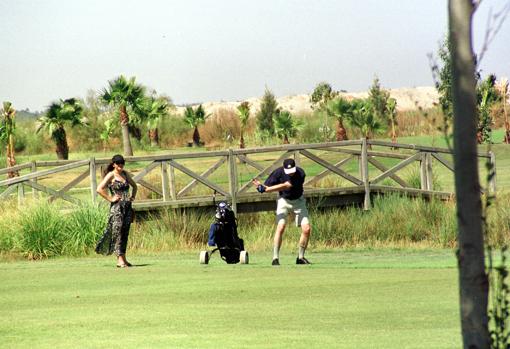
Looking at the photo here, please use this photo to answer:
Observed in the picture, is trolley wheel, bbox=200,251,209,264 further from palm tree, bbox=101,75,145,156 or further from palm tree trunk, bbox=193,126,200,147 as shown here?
palm tree trunk, bbox=193,126,200,147

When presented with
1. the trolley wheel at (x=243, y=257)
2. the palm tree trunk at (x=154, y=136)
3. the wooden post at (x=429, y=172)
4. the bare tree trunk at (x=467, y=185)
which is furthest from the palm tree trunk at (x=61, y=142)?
the bare tree trunk at (x=467, y=185)

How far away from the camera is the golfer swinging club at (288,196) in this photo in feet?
70.2

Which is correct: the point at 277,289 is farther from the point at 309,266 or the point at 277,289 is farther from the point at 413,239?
the point at 413,239

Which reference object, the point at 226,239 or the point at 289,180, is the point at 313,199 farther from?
the point at 289,180

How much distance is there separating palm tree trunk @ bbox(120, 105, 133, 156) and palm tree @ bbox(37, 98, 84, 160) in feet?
8.79

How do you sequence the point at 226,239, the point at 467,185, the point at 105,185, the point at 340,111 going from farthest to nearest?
1. the point at 340,111
2. the point at 226,239
3. the point at 105,185
4. the point at 467,185

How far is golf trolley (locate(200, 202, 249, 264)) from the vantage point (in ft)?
71.2

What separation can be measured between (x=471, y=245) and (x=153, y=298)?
927cm

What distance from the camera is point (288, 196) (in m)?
21.7

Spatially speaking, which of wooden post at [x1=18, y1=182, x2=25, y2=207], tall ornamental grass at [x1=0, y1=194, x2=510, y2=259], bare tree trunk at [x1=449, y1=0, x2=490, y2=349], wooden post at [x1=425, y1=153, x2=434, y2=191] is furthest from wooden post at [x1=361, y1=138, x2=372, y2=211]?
bare tree trunk at [x1=449, y1=0, x2=490, y2=349]

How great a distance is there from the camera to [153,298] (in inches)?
621

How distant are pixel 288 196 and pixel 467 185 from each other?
48.6 ft

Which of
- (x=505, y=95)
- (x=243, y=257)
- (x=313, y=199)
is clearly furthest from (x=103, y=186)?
(x=505, y=95)

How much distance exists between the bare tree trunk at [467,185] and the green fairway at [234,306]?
3.97 metres
